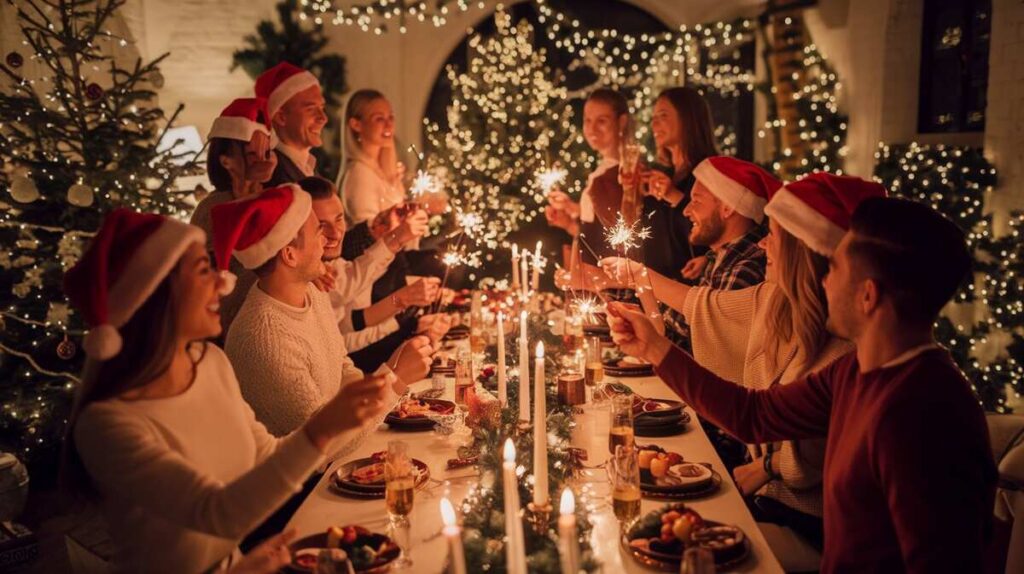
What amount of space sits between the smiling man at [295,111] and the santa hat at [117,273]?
7.73 ft

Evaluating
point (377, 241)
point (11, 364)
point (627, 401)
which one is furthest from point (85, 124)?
point (627, 401)

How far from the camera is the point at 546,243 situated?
25.5 ft

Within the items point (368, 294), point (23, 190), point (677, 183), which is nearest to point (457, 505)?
point (368, 294)

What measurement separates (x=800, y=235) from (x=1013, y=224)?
9.99 feet

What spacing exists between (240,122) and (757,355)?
2.14 m

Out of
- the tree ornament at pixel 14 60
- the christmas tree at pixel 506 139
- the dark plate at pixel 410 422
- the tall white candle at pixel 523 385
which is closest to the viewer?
the tall white candle at pixel 523 385

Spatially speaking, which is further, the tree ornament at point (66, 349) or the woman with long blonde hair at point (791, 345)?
the tree ornament at point (66, 349)

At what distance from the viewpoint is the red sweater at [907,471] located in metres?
1.60

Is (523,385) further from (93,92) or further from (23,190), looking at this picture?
(93,92)

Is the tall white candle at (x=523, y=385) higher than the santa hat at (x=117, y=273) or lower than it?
lower

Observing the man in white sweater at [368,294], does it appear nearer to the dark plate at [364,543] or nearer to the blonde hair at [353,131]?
the blonde hair at [353,131]

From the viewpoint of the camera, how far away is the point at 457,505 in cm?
210

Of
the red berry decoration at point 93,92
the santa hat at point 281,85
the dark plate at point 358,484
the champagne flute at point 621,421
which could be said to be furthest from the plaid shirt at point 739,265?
the red berry decoration at point 93,92

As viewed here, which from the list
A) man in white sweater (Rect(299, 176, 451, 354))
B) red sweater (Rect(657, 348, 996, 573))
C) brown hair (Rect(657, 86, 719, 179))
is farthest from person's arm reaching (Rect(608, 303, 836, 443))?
brown hair (Rect(657, 86, 719, 179))
